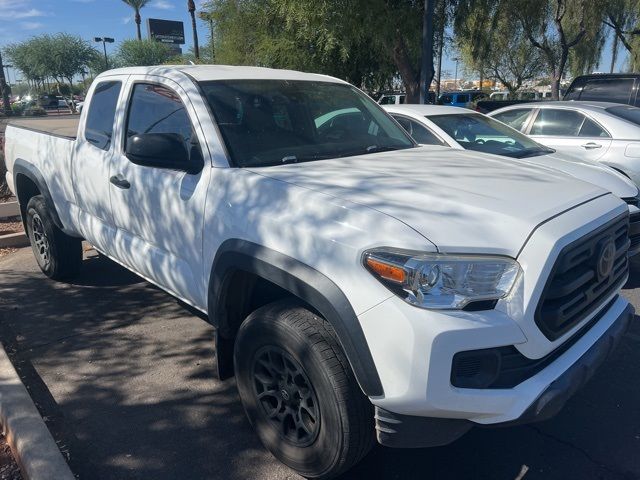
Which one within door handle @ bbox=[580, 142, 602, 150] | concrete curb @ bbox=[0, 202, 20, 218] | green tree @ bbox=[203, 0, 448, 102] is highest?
green tree @ bbox=[203, 0, 448, 102]

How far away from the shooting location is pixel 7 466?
2840 millimetres

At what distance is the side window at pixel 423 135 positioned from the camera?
20.5 feet

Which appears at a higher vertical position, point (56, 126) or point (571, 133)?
point (56, 126)

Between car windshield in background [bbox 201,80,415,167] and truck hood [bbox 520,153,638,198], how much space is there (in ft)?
7.69

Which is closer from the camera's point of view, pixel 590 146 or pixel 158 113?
pixel 158 113

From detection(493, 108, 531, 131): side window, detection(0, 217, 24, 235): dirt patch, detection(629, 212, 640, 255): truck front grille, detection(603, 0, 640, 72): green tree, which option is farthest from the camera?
detection(603, 0, 640, 72): green tree

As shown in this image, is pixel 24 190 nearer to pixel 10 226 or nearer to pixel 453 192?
pixel 10 226

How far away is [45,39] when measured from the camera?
181 feet

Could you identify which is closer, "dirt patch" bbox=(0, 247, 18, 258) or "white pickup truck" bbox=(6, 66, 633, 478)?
"white pickup truck" bbox=(6, 66, 633, 478)

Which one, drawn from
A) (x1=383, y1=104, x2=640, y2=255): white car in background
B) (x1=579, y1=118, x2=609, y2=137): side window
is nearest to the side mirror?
(x1=383, y1=104, x2=640, y2=255): white car in background

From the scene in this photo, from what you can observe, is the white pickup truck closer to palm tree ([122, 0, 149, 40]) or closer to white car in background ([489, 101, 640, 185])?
white car in background ([489, 101, 640, 185])

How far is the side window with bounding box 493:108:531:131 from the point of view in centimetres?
841

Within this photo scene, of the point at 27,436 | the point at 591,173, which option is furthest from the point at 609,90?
the point at 27,436

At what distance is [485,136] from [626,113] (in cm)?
272
